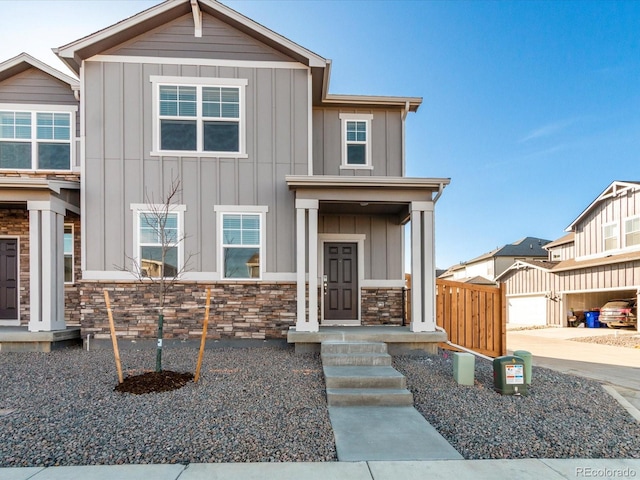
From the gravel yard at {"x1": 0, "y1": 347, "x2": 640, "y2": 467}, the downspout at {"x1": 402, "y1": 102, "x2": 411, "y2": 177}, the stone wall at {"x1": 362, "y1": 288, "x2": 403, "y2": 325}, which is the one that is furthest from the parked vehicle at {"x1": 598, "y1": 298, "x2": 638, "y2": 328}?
the downspout at {"x1": 402, "y1": 102, "x2": 411, "y2": 177}

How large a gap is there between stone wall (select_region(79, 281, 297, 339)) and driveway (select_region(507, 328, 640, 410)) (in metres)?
5.59

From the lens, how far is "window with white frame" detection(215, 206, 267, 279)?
8.02 meters

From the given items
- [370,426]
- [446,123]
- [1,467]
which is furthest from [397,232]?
[446,123]

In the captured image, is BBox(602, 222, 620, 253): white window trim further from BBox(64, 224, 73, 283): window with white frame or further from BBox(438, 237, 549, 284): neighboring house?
BBox(64, 224, 73, 283): window with white frame

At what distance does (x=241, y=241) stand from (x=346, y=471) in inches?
223

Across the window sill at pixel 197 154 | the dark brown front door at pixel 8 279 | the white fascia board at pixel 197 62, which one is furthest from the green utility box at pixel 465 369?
the dark brown front door at pixel 8 279

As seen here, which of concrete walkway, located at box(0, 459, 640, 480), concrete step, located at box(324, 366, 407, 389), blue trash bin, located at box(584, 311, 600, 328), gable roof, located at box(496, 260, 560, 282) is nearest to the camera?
concrete walkway, located at box(0, 459, 640, 480)

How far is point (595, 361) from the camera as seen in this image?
8.70 m

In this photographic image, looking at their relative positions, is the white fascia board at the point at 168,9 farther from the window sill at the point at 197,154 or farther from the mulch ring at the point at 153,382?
the mulch ring at the point at 153,382

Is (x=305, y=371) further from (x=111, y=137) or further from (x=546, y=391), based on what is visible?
(x=111, y=137)

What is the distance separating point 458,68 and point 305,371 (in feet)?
56.6

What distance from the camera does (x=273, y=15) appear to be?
34.4ft

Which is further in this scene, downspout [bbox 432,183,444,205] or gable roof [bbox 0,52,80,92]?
gable roof [bbox 0,52,80,92]

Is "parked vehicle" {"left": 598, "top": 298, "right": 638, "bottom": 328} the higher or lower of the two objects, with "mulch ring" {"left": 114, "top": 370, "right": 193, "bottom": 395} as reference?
lower
